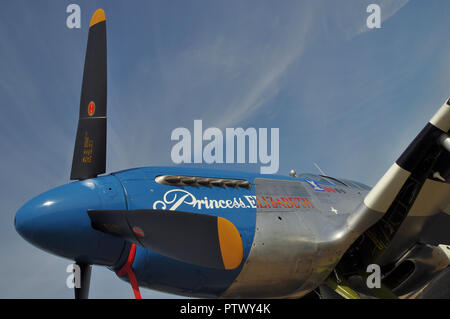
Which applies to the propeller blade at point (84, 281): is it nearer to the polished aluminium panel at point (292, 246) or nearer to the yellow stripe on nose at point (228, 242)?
the polished aluminium panel at point (292, 246)

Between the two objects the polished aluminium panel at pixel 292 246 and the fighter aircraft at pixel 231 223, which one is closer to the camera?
the fighter aircraft at pixel 231 223

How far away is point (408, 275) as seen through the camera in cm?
741

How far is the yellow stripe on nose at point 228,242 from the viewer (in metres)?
4.92

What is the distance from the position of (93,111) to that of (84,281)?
2.73 m

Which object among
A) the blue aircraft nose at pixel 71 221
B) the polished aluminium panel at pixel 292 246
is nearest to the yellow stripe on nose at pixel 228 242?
the polished aluminium panel at pixel 292 246

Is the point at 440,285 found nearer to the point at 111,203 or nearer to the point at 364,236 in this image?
the point at 364,236

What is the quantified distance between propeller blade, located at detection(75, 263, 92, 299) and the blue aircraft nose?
51 cm

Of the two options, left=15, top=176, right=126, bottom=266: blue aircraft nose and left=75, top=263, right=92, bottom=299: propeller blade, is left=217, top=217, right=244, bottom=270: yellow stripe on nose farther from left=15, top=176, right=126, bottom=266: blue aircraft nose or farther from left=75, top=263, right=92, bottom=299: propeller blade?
left=75, top=263, right=92, bottom=299: propeller blade

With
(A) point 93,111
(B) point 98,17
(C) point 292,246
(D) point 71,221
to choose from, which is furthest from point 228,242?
(B) point 98,17

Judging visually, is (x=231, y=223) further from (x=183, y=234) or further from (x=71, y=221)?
(x=71, y=221)

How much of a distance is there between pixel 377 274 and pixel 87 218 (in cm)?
488

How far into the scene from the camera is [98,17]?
6621 mm

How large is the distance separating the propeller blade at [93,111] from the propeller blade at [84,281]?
139cm

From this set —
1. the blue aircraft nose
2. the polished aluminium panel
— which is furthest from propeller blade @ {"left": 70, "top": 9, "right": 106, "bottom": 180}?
the polished aluminium panel
